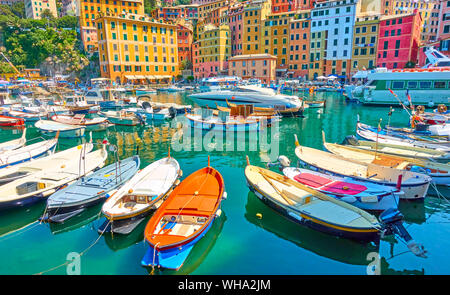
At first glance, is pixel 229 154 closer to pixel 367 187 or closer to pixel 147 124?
pixel 367 187

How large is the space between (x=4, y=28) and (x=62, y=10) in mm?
43890

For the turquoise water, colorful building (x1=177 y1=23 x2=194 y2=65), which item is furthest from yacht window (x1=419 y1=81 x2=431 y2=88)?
colorful building (x1=177 y1=23 x2=194 y2=65)

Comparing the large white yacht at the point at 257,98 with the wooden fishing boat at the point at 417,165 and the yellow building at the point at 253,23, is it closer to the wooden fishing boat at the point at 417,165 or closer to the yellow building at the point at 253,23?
the wooden fishing boat at the point at 417,165

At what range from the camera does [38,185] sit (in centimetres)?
1206

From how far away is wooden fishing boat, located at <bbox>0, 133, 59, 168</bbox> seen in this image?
1577cm

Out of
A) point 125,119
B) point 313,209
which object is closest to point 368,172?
point 313,209

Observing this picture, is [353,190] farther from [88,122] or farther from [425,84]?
[425,84]

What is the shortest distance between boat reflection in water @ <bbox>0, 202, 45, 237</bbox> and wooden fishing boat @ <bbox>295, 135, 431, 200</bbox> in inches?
497

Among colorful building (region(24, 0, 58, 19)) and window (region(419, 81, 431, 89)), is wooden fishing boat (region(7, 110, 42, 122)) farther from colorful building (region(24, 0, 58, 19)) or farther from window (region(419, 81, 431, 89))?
colorful building (region(24, 0, 58, 19))

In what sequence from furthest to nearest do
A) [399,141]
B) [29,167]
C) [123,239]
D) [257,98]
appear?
[257,98] < [399,141] < [29,167] < [123,239]

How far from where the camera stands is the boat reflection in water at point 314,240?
9.13 meters

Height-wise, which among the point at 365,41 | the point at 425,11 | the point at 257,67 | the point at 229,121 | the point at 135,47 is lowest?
the point at 229,121

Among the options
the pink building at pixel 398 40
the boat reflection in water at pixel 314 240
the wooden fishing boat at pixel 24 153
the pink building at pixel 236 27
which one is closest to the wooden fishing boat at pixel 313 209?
the boat reflection in water at pixel 314 240

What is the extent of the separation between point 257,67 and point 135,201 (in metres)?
66.2
